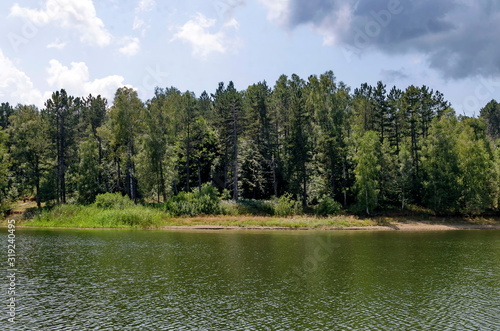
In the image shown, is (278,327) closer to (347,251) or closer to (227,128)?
(347,251)

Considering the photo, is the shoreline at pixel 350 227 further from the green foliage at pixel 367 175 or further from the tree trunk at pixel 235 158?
the tree trunk at pixel 235 158

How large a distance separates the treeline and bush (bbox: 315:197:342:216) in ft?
6.39

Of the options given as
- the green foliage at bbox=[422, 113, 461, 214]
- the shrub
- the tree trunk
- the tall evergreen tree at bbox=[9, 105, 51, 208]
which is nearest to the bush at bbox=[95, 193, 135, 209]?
Result: the tall evergreen tree at bbox=[9, 105, 51, 208]

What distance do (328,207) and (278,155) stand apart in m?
18.0

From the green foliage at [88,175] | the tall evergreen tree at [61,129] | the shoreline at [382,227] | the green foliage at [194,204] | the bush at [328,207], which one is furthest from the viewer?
the tall evergreen tree at [61,129]

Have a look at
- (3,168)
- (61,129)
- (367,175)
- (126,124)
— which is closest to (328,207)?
(367,175)

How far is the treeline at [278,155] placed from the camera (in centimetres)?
7194

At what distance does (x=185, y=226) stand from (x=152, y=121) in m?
22.1

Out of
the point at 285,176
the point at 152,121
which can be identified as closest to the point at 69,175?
the point at 152,121

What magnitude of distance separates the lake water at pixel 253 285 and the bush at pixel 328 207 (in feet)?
74.2

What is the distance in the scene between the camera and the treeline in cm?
7194

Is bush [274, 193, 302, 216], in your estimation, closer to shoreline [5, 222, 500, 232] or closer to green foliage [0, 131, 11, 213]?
shoreline [5, 222, 500, 232]

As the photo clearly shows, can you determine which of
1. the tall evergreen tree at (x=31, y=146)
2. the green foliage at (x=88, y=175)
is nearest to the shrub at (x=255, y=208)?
the green foliage at (x=88, y=175)

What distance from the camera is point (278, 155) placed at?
8350 centimetres
